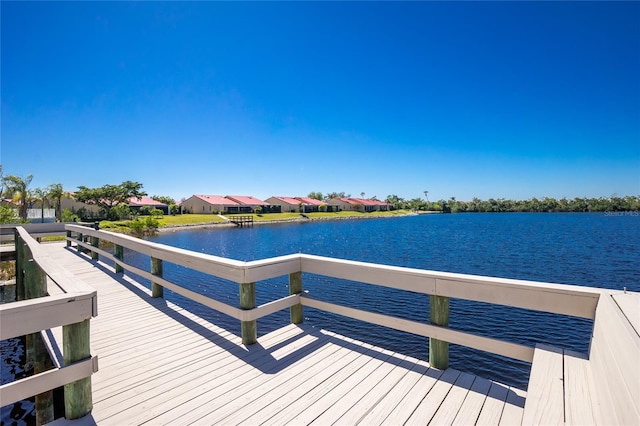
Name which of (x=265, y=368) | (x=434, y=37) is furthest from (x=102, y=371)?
(x=434, y=37)

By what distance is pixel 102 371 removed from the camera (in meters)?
3.07

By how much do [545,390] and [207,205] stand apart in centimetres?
6706

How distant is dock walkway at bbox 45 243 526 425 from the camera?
7.61ft

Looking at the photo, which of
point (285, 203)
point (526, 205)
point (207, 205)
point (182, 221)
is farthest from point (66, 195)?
point (526, 205)

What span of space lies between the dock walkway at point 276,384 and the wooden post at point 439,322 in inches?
3.2

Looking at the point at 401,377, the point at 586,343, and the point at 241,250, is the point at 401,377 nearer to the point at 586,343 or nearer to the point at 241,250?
the point at 586,343

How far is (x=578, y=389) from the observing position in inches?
74.6

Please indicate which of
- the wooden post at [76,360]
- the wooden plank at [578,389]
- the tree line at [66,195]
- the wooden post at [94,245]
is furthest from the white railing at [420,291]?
the tree line at [66,195]

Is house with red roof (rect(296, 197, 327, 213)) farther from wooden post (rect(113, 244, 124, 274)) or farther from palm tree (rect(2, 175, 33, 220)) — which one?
wooden post (rect(113, 244, 124, 274))

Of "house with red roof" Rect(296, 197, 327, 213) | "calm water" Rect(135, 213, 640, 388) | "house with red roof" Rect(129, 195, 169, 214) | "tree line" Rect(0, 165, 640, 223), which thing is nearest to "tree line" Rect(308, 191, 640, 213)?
"tree line" Rect(0, 165, 640, 223)

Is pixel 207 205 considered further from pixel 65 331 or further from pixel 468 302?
pixel 65 331

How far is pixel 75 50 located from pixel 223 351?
14252 mm

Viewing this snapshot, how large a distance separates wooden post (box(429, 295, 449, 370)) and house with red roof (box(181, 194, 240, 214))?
211ft

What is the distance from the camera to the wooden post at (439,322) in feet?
9.36
